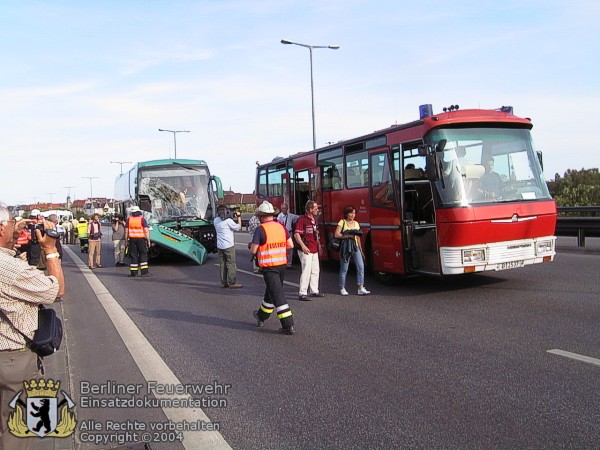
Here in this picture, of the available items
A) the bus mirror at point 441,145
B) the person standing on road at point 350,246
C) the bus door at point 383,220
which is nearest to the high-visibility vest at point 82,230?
the bus door at point 383,220

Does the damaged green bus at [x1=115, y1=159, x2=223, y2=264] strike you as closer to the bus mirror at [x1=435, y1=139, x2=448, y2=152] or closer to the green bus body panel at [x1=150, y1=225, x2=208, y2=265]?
the green bus body panel at [x1=150, y1=225, x2=208, y2=265]

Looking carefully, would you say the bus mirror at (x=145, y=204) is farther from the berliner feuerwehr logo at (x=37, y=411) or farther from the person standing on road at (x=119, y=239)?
the berliner feuerwehr logo at (x=37, y=411)

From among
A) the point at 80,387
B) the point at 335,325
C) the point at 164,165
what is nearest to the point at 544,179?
the point at 335,325

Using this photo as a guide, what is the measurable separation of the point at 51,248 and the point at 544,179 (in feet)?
27.8

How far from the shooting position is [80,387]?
5.42 metres

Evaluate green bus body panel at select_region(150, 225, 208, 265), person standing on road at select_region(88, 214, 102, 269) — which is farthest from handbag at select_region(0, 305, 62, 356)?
person standing on road at select_region(88, 214, 102, 269)

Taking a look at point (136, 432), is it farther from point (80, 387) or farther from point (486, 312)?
point (486, 312)

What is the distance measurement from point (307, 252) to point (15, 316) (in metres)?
6.80

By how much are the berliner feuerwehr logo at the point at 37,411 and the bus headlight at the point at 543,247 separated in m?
8.11

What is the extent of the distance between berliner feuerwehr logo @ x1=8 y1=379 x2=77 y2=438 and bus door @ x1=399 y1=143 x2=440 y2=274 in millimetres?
7292

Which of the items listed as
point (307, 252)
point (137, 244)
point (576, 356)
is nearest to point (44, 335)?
point (576, 356)

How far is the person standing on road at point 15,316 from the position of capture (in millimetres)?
3062

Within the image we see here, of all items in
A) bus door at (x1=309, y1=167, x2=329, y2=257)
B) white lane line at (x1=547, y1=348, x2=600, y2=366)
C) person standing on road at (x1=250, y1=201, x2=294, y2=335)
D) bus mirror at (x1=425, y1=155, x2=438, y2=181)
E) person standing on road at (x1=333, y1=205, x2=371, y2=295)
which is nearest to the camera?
white lane line at (x1=547, y1=348, x2=600, y2=366)

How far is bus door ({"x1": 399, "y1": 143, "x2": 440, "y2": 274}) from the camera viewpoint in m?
9.85
